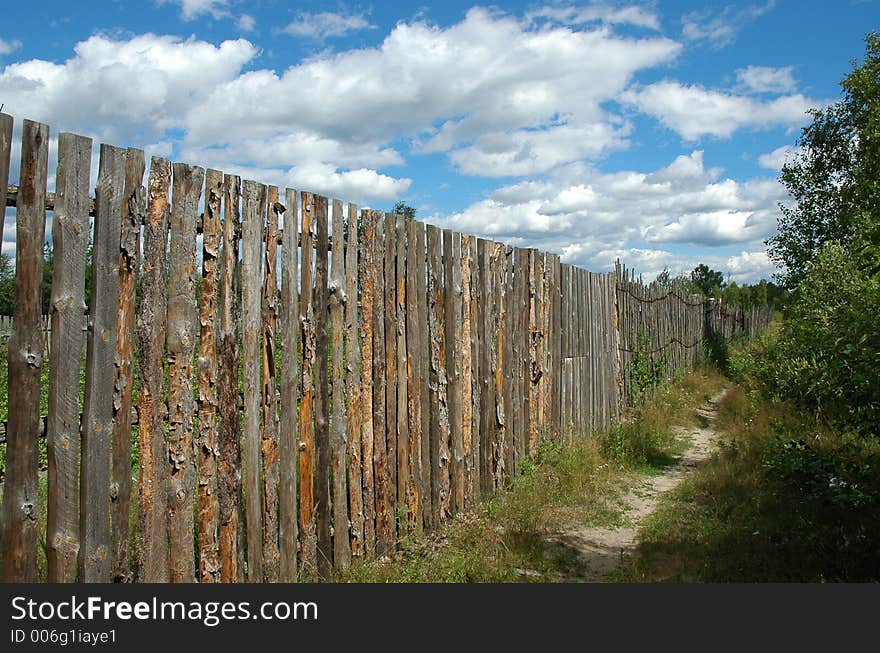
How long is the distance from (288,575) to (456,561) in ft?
3.68

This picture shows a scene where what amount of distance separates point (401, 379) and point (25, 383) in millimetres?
2486

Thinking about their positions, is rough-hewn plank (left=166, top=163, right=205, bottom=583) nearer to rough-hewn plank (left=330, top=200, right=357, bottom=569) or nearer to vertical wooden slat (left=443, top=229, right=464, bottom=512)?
rough-hewn plank (left=330, top=200, right=357, bottom=569)

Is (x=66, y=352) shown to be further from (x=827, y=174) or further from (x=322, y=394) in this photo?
(x=827, y=174)

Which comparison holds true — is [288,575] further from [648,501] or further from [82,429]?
[648,501]

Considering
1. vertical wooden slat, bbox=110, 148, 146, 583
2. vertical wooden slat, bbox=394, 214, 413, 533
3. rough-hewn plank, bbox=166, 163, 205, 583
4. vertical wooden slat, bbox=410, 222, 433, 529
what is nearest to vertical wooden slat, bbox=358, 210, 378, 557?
vertical wooden slat, bbox=394, 214, 413, 533

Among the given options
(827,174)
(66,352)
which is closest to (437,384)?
(66,352)

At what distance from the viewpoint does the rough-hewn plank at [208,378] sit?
3303mm

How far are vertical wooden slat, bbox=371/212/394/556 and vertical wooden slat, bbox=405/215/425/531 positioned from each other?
12.0 inches

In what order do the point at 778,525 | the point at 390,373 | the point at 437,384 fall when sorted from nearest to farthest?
the point at 390,373 → the point at 778,525 → the point at 437,384

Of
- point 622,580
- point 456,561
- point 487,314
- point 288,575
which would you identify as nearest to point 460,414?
point 487,314

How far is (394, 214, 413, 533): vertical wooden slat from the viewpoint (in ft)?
15.6

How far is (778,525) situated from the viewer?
198 inches

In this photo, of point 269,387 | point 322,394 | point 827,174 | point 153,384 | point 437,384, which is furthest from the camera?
point 827,174

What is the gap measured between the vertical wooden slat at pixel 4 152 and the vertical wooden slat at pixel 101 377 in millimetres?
337
